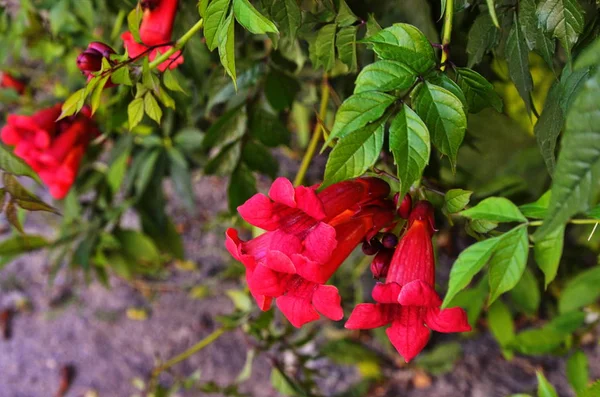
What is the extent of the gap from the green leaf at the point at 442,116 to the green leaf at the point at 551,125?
0.40 ft

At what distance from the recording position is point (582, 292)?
1172mm

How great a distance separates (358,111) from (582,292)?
89cm

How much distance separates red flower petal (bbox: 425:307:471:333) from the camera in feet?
1.73

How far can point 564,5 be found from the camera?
54cm

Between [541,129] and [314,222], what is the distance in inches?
9.0

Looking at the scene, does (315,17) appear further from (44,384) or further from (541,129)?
(44,384)

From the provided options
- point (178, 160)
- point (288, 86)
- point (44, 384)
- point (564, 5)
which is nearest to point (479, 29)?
point (564, 5)

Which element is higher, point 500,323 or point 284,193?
point 284,193

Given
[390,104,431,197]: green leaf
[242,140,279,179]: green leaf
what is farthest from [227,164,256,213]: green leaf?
[390,104,431,197]: green leaf

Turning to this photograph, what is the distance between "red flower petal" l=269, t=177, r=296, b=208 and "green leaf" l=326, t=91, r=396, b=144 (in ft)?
0.26

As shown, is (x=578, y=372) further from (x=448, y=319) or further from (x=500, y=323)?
(x=448, y=319)

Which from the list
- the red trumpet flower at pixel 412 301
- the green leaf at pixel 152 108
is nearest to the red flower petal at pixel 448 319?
the red trumpet flower at pixel 412 301

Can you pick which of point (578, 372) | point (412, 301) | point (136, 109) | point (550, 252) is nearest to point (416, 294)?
point (412, 301)

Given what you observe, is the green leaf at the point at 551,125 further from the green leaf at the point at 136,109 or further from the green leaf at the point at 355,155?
the green leaf at the point at 136,109
